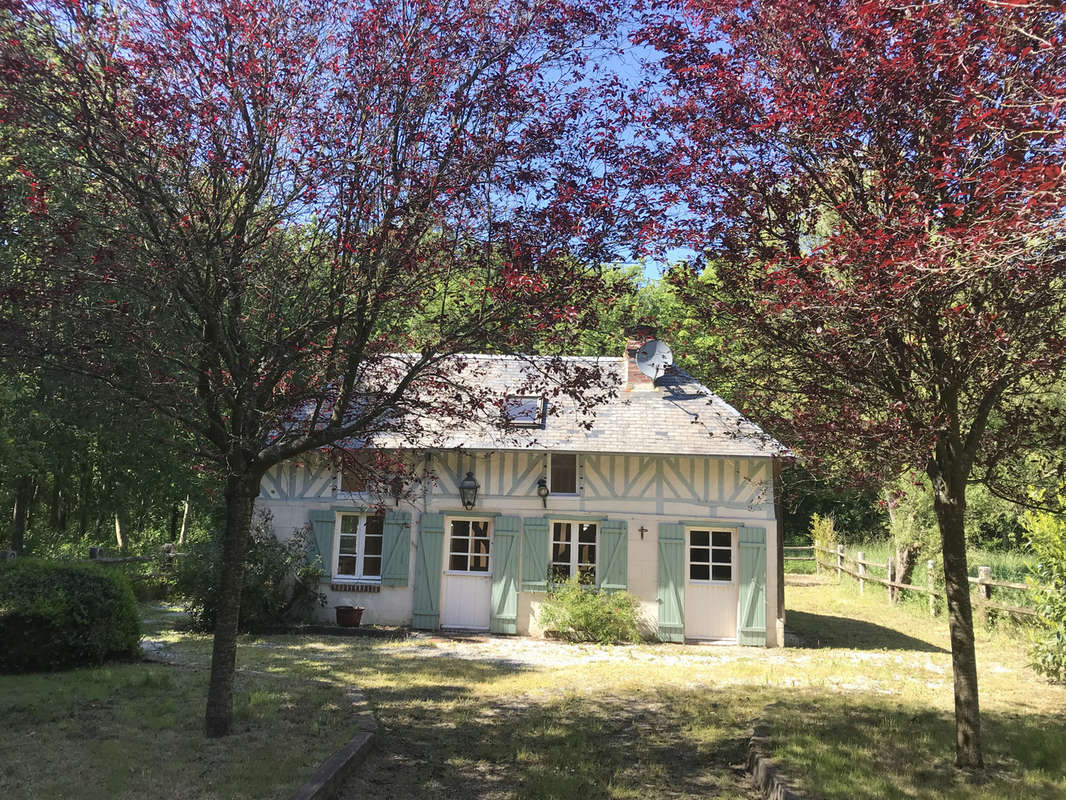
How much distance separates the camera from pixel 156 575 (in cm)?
1456

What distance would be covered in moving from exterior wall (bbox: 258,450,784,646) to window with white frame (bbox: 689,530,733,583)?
328mm

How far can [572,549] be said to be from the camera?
12.8m

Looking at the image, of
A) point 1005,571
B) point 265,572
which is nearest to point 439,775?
point 265,572

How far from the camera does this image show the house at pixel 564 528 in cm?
1237

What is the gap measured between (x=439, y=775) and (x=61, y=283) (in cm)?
417

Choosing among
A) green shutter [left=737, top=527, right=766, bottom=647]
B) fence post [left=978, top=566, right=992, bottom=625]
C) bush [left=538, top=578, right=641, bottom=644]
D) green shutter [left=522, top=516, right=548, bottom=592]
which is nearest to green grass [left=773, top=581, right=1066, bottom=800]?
fence post [left=978, top=566, right=992, bottom=625]

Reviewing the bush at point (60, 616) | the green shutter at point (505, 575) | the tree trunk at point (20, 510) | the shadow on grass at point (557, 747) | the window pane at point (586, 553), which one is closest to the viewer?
the shadow on grass at point (557, 747)

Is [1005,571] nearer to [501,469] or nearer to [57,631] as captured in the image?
[501,469]

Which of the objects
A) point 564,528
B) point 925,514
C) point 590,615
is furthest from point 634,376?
point 925,514

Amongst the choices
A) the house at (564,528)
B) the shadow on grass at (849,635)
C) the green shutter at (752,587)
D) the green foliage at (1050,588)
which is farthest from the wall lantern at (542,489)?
the green foliage at (1050,588)

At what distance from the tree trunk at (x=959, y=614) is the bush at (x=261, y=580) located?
→ 921 centimetres

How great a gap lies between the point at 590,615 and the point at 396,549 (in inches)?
135

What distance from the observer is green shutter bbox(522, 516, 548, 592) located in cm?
1262

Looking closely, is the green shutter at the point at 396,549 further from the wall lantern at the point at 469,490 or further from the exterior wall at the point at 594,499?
the wall lantern at the point at 469,490
